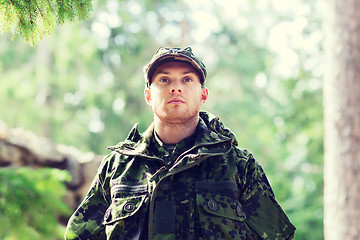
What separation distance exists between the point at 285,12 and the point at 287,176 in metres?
5.38

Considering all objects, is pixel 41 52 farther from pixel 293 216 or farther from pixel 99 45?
pixel 293 216

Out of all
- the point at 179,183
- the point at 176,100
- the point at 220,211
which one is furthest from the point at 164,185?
the point at 176,100

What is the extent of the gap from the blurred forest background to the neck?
1026 centimetres

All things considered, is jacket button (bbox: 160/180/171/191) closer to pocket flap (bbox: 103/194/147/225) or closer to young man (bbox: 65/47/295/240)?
young man (bbox: 65/47/295/240)

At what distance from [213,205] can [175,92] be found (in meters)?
0.65

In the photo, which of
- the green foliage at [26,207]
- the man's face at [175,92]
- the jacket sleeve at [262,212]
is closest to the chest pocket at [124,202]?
the man's face at [175,92]

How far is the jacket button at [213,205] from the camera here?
2492mm

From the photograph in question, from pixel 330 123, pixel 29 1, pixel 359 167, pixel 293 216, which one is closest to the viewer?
pixel 29 1

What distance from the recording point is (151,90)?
284 centimetres

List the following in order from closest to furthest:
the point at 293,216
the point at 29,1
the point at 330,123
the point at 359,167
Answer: the point at 29,1 → the point at 359,167 → the point at 330,123 → the point at 293,216

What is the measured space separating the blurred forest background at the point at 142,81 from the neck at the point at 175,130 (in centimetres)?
1026

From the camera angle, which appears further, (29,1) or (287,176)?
(287,176)

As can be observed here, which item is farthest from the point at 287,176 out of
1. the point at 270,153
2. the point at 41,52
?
the point at 41,52

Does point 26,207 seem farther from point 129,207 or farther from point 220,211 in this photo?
point 220,211
